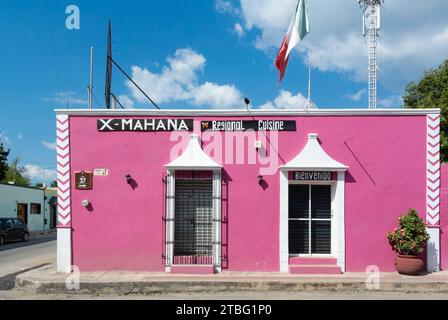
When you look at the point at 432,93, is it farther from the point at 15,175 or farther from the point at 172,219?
the point at 15,175

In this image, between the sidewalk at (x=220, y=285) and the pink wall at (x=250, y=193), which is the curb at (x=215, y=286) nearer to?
the sidewalk at (x=220, y=285)

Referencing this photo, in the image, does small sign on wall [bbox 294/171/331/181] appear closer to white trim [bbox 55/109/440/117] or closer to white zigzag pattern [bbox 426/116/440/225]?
white trim [bbox 55/109/440/117]

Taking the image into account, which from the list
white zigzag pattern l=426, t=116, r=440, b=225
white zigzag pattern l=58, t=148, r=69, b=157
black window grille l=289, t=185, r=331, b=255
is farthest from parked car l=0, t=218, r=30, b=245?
white zigzag pattern l=426, t=116, r=440, b=225

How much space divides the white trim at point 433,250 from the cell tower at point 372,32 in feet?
63.8

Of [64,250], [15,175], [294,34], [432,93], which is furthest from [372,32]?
[15,175]

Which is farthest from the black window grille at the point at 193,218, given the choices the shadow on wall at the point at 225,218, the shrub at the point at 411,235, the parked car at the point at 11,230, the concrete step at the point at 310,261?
the parked car at the point at 11,230

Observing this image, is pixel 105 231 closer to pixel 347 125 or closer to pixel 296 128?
pixel 296 128

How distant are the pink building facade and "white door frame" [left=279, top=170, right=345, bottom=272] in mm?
26

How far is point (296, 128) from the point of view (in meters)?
12.1

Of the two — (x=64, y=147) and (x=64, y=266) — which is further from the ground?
(x=64, y=147)

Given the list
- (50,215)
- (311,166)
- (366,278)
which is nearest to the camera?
(366,278)

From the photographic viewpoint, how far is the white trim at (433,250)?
11.8 metres
